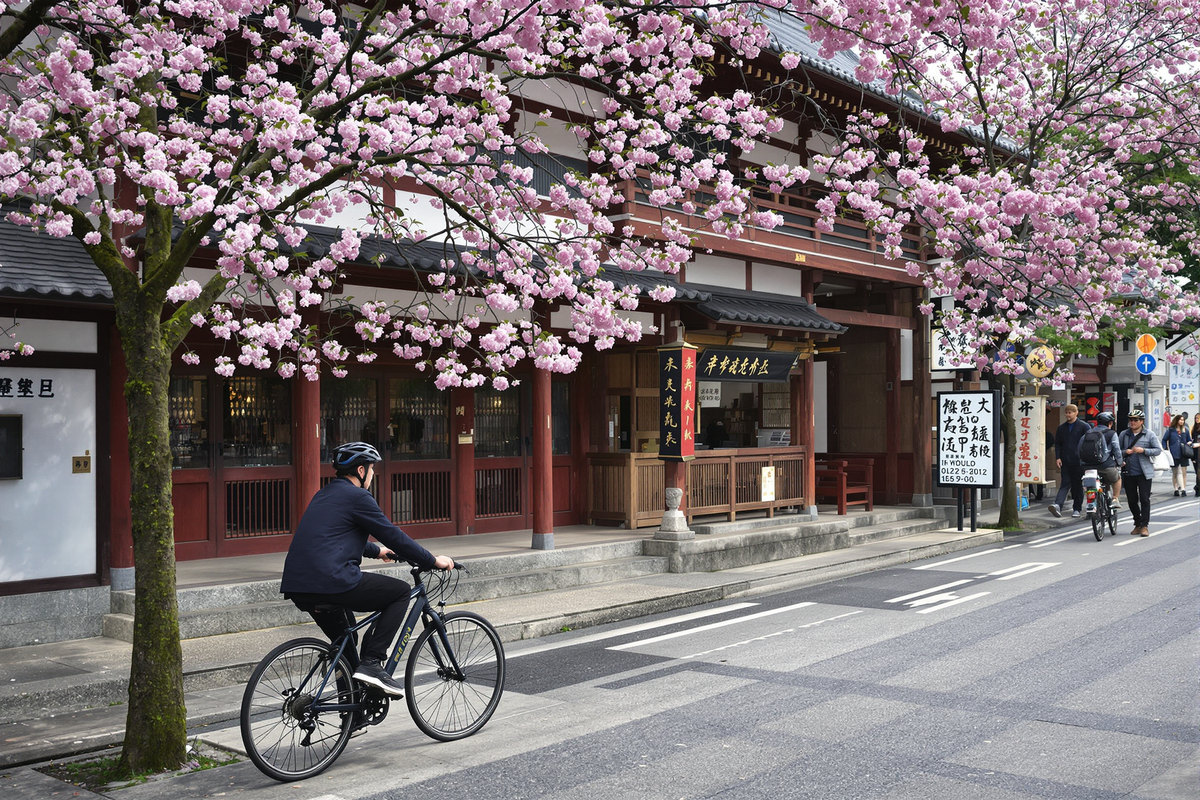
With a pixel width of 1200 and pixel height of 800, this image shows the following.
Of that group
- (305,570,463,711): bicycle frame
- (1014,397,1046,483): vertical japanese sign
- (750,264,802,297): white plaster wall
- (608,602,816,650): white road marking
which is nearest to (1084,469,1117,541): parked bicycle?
(1014,397,1046,483): vertical japanese sign

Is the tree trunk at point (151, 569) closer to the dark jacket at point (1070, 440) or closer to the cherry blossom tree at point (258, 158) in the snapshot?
the cherry blossom tree at point (258, 158)

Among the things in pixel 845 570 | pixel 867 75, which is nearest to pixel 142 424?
pixel 867 75

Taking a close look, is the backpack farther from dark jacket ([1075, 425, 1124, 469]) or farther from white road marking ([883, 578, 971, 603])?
white road marking ([883, 578, 971, 603])

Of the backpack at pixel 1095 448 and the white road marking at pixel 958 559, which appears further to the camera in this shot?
the backpack at pixel 1095 448

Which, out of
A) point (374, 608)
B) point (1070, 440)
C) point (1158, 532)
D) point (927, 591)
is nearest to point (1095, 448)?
point (1158, 532)

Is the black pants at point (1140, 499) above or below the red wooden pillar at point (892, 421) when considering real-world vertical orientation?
below

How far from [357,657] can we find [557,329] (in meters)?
8.75

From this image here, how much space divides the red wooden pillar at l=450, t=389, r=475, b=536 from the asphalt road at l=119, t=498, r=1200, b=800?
4.30m

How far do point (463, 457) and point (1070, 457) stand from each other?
12.7 metres

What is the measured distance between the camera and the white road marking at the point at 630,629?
9.12 m

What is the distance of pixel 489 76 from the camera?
341 inches

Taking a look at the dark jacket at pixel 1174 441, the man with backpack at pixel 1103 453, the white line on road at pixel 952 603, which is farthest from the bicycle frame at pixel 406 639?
the dark jacket at pixel 1174 441

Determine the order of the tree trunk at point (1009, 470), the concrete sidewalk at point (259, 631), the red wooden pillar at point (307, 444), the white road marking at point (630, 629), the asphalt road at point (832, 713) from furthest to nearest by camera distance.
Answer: the tree trunk at point (1009, 470) < the red wooden pillar at point (307, 444) < the white road marking at point (630, 629) < the concrete sidewalk at point (259, 631) < the asphalt road at point (832, 713)

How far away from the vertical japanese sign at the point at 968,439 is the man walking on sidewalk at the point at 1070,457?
118 inches
